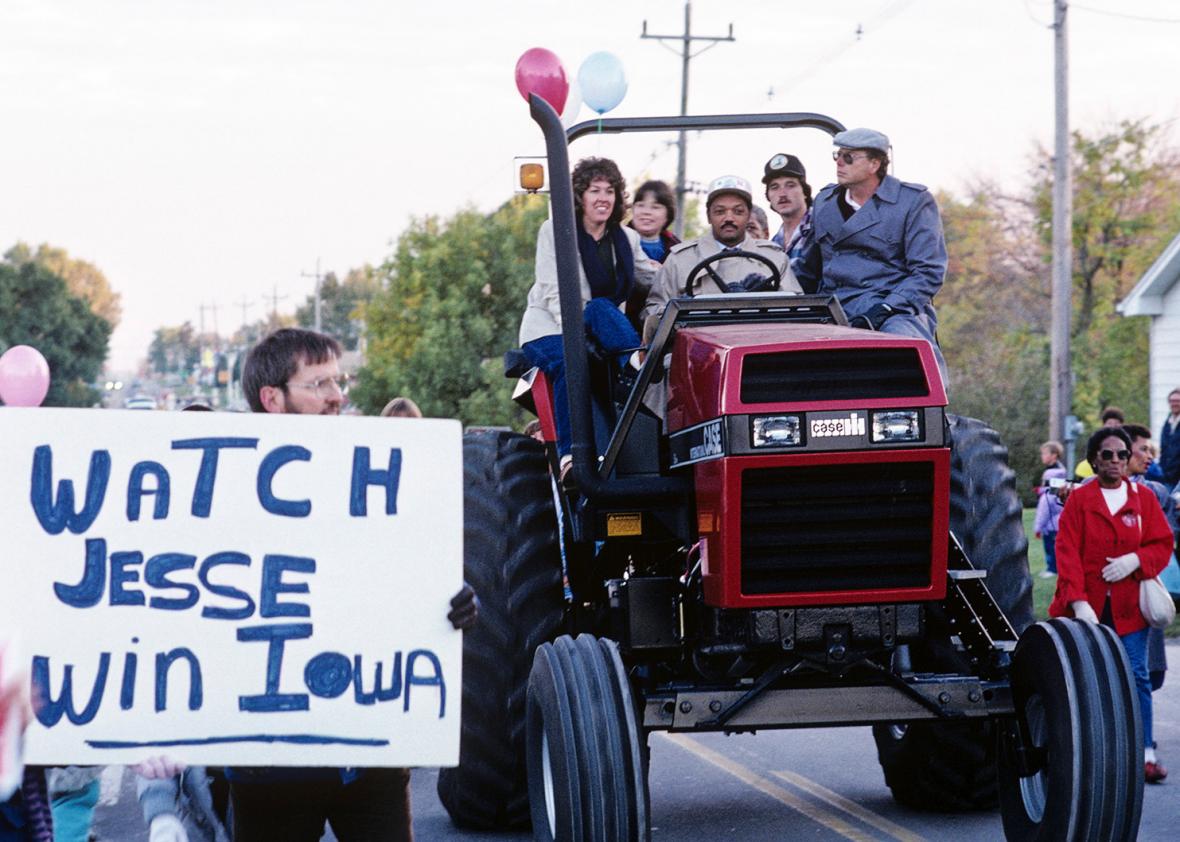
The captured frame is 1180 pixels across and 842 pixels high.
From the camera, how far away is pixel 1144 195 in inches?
1827

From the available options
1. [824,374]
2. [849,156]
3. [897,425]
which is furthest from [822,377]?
[849,156]

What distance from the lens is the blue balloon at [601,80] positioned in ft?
28.6

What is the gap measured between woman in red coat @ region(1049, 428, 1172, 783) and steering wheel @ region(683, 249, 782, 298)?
2.21 m

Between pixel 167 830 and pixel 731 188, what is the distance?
421 cm

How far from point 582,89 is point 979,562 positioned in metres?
3.26

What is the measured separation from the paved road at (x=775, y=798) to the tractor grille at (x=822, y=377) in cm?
222

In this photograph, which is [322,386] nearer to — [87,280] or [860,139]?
[860,139]

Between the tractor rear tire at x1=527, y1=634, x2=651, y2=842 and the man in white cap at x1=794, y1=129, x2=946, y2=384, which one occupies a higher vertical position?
the man in white cap at x1=794, y1=129, x2=946, y2=384

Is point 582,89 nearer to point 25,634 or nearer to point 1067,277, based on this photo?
point 25,634

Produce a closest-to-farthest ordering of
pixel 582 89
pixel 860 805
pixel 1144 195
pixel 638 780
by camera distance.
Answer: pixel 638 780, pixel 860 805, pixel 582 89, pixel 1144 195

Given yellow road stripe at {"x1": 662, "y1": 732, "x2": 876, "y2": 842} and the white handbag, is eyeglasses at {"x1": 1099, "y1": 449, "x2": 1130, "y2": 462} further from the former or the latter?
yellow road stripe at {"x1": 662, "y1": 732, "x2": 876, "y2": 842}

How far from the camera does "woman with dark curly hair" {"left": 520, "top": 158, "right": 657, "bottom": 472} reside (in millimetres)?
7262

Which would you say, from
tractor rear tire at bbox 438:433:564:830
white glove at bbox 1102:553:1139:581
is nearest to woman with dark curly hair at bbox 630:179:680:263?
tractor rear tire at bbox 438:433:564:830

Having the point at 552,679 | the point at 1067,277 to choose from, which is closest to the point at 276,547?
the point at 552,679
